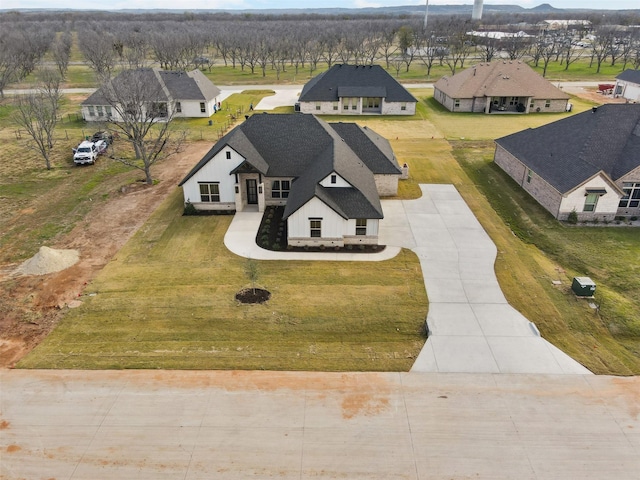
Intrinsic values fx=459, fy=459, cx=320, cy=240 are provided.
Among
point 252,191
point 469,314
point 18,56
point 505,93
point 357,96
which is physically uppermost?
point 18,56

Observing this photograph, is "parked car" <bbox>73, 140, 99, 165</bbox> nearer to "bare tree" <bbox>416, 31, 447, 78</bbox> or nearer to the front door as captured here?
the front door

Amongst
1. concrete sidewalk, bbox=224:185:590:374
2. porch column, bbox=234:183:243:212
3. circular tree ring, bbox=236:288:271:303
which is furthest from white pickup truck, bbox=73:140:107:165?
circular tree ring, bbox=236:288:271:303

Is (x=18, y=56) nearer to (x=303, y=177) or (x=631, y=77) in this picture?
(x=303, y=177)

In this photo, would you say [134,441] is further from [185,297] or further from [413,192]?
[413,192]

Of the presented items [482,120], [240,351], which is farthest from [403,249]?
[482,120]

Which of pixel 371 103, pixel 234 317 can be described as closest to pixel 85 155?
pixel 234 317

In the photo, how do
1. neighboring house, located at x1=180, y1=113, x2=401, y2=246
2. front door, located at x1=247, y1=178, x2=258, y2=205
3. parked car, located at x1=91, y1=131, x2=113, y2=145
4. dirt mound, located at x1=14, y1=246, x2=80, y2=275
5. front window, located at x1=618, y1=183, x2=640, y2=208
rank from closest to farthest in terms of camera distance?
dirt mound, located at x1=14, y1=246, x2=80, y2=275 < neighboring house, located at x1=180, y1=113, x2=401, y2=246 < front window, located at x1=618, y1=183, x2=640, y2=208 < front door, located at x1=247, y1=178, x2=258, y2=205 < parked car, located at x1=91, y1=131, x2=113, y2=145
